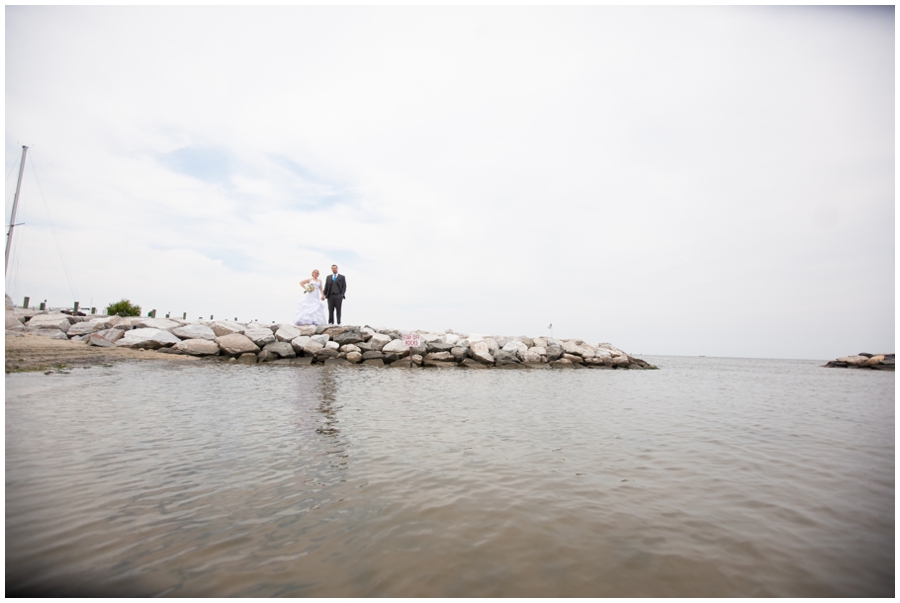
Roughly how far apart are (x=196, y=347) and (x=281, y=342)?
3345 millimetres

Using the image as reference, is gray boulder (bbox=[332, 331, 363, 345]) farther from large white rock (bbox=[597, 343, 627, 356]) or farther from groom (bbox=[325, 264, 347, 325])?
large white rock (bbox=[597, 343, 627, 356])

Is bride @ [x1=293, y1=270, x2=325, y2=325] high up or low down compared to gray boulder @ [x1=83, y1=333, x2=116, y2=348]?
up

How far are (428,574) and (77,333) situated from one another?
72.5ft

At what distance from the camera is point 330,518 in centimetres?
321

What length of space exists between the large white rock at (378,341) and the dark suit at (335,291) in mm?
2462

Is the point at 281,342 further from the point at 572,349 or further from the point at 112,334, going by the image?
the point at 572,349

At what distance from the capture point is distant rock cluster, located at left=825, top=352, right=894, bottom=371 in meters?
42.1

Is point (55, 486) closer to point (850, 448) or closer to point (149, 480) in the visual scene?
point (149, 480)

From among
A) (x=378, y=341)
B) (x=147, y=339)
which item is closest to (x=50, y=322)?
(x=147, y=339)

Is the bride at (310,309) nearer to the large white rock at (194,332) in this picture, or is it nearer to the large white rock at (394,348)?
the large white rock at (194,332)

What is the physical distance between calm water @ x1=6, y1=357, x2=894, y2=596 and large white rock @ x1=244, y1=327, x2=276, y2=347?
10.9m

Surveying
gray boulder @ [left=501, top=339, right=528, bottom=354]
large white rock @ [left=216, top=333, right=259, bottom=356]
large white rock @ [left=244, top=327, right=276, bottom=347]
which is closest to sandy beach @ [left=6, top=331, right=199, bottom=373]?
large white rock @ [left=216, top=333, right=259, bottom=356]

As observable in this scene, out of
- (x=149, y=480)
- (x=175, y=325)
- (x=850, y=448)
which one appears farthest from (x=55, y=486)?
(x=175, y=325)

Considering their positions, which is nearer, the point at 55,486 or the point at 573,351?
the point at 55,486
